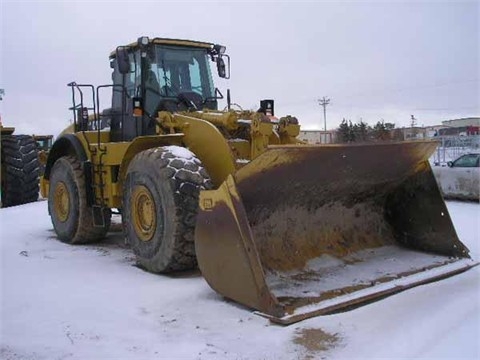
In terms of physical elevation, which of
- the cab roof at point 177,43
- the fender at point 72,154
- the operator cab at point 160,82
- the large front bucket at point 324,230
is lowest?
the large front bucket at point 324,230

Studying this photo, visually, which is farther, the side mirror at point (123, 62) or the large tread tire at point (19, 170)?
the large tread tire at point (19, 170)

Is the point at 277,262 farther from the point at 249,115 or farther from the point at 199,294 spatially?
the point at 249,115

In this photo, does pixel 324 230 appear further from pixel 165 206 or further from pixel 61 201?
pixel 61 201

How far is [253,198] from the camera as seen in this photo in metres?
5.09

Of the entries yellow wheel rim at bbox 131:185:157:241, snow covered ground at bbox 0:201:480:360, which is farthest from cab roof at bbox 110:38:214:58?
snow covered ground at bbox 0:201:480:360

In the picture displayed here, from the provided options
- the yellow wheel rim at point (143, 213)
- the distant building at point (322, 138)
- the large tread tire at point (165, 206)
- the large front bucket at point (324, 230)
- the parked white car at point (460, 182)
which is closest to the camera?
the large front bucket at point (324, 230)

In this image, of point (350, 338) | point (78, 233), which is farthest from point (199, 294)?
point (78, 233)

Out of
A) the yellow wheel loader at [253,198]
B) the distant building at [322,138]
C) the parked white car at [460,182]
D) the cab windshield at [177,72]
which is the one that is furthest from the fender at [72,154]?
the parked white car at [460,182]

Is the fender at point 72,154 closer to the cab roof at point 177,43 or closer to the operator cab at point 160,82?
the operator cab at point 160,82

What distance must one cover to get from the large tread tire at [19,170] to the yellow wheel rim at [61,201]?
4262 millimetres

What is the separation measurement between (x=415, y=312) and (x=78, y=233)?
15.9ft

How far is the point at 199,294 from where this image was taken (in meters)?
4.98

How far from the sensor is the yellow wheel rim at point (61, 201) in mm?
8063

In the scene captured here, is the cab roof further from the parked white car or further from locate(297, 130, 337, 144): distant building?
the parked white car
